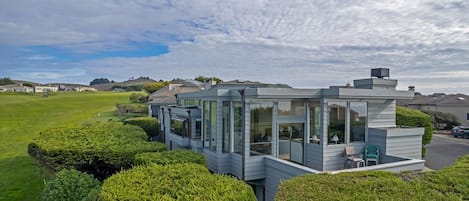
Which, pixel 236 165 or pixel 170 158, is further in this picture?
pixel 236 165

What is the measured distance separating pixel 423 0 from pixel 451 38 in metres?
5.28

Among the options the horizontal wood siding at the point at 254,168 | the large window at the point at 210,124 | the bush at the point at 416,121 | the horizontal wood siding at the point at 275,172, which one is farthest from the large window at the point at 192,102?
the bush at the point at 416,121

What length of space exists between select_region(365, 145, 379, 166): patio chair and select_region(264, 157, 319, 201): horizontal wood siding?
3.15 metres

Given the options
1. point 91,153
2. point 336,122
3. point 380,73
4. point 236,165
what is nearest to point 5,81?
point 91,153

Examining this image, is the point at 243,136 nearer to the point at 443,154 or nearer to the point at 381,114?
the point at 381,114

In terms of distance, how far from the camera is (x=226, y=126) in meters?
9.16

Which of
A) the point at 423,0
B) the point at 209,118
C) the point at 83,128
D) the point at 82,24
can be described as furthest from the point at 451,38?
the point at 82,24

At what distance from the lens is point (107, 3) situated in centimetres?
1160

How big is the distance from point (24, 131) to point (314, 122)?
79.1ft

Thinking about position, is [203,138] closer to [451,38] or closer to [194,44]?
[194,44]

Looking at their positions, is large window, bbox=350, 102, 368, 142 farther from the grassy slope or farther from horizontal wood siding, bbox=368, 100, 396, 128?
the grassy slope

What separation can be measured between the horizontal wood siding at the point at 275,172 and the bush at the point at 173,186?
243 cm

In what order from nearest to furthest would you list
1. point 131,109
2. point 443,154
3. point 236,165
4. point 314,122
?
point 236,165
point 314,122
point 443,154
point 131,109

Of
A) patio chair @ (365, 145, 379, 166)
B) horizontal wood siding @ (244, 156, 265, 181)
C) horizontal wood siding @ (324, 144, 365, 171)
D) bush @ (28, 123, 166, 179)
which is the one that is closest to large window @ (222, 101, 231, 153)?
horizontal wood siding @ (244, 156, 265, 181)
